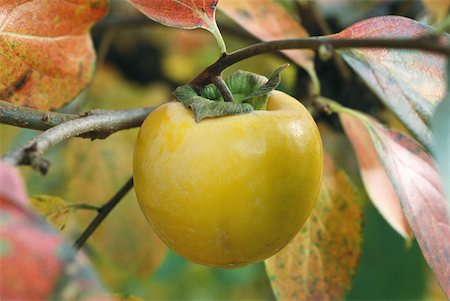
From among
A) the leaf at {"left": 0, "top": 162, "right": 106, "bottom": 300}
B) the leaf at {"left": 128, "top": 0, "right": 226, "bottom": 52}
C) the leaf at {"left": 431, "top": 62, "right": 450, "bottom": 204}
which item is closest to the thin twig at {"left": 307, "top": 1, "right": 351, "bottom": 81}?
the leaf at {"left": 128, "top": 0, "right": 226, "bottom": 52}

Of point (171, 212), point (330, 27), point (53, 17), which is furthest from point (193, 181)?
point (330, 27)

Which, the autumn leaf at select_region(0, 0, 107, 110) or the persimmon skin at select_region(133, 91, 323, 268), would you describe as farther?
the autumn leaf at select_region(0, 0, 107, 110)

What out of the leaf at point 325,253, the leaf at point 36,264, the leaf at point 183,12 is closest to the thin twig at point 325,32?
the leaf at point 325,253

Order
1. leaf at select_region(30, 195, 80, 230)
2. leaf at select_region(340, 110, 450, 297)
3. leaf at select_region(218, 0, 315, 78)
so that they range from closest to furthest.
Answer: leaf at select_region(340, 110, 450, 297), leaf at select_region(30, 195, 80, 230), leaf at select_region(218, 0, 315, 78)

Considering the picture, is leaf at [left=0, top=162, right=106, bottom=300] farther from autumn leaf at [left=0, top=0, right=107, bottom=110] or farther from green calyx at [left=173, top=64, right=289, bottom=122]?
autumn leaf at [left=0, top=0, right=107, bottom=110]

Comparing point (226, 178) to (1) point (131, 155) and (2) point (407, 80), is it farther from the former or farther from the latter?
(1) point (131, 155)

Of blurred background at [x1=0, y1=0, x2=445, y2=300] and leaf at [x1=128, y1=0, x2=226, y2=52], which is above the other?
leaf at [x1=128, y1=0, x2=226, y2=52]

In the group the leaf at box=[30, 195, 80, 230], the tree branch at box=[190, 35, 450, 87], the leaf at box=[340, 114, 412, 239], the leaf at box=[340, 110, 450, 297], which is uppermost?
the tree branch at box=[190, 35, 450, 87]
